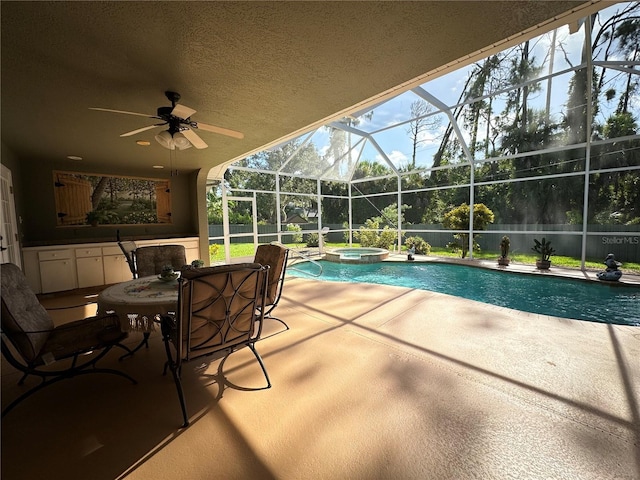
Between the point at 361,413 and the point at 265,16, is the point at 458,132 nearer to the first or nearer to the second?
the point at 265,16

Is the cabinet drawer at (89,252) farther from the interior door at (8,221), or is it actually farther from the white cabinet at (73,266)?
the interior door at (8,221)

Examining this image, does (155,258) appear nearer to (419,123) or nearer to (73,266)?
(73,266)

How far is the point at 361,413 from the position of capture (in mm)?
1727

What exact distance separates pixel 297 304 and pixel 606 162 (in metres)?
7.36

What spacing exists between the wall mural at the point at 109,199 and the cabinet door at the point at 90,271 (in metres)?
1.09

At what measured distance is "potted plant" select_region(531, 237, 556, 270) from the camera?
642cm

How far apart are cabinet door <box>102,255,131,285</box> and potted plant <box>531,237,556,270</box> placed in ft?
30.4

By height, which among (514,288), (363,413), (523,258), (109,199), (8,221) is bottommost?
(514,288)

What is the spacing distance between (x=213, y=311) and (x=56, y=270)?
5221mm

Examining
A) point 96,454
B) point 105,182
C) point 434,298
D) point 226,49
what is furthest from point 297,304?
point 105,182

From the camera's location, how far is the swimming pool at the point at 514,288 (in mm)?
4371

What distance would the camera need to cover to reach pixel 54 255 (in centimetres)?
502

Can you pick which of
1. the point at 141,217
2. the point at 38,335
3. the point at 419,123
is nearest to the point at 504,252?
the point at 419,123

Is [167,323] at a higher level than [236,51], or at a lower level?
lower
